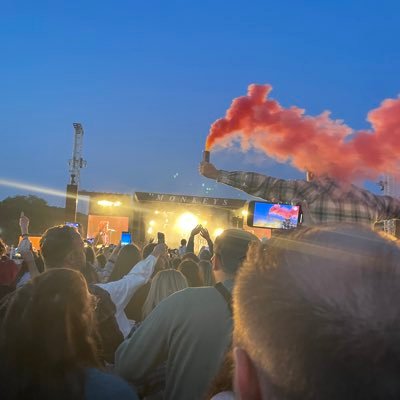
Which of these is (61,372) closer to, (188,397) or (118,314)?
(188,397)

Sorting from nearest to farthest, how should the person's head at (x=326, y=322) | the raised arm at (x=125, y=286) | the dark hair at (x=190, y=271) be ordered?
the person's head at (x=326, y=322)
the raised arm at (x=125, y=286)
the dark hair at (x=190, y=271)

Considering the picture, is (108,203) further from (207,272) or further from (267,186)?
(267,186)

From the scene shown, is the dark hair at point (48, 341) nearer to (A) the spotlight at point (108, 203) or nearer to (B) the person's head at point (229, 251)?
(B) the person's head at point (229, 251)

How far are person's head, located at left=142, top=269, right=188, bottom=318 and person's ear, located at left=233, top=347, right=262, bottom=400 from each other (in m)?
4.19

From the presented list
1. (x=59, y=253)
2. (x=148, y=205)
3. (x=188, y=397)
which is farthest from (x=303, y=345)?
(x=148, y=205)

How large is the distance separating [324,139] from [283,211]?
624 mm

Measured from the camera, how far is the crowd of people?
2.71 feet

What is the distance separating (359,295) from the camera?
84 cm

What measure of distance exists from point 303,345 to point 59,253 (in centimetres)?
284

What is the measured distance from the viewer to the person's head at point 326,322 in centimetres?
81

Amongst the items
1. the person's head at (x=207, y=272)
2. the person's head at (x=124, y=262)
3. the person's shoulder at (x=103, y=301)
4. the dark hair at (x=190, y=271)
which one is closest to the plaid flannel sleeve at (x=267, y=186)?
the person's shoulder at (x=103, y=301)

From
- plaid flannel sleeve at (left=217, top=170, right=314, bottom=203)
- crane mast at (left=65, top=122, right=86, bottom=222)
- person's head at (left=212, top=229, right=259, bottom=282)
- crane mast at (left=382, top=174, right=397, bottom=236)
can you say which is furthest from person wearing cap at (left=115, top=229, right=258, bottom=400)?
crane mast at (left=65, top=122, right=86, bottom=222)

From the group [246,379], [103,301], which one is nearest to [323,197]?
[103,301]

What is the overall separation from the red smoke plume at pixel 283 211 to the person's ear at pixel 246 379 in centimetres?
247
